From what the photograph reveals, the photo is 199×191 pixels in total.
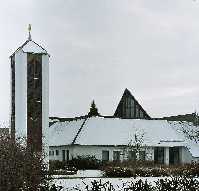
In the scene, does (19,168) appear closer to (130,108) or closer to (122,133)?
(122,133)

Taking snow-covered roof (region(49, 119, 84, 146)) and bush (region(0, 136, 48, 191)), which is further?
snow-covered roof (region(49, 119, 84, 146))

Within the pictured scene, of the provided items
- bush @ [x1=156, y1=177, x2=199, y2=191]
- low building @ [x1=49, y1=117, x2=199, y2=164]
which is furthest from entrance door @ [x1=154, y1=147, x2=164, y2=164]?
bush @ [x1=156, y1=177, x2=199, y2=191]

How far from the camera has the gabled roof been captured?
1689 inches

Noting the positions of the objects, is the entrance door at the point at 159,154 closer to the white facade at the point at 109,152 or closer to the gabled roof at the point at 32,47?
the white facade at the point at 109,152

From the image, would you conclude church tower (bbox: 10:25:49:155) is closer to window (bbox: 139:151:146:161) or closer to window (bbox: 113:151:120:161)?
window (bbox: 113:151:120:161)

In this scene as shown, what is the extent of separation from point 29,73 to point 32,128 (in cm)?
451

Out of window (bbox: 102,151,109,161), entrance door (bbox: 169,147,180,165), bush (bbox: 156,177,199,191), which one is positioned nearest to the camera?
bush (bbox: 156,177,199,191)

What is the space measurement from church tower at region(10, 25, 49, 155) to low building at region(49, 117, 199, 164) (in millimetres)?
8926

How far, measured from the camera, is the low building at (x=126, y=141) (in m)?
50.7

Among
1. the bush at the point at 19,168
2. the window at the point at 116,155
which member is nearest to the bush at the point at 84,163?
the window at the point at 116,155

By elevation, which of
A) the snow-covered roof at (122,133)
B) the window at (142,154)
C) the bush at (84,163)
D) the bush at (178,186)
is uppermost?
the snow-covered roof at (122,133)

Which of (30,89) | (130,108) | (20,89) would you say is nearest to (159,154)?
(130,108)

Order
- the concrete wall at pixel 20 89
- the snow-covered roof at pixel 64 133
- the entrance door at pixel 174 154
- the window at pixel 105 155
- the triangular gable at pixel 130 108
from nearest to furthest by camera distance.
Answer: the concrete wall at pixel 20 89, the window at pixel 105 155, the snow-covered roof at pixel 64 133, the entrance door at pixel 174 154, the triangular gable at pixel 130 108

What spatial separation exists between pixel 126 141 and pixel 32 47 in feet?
46.5
